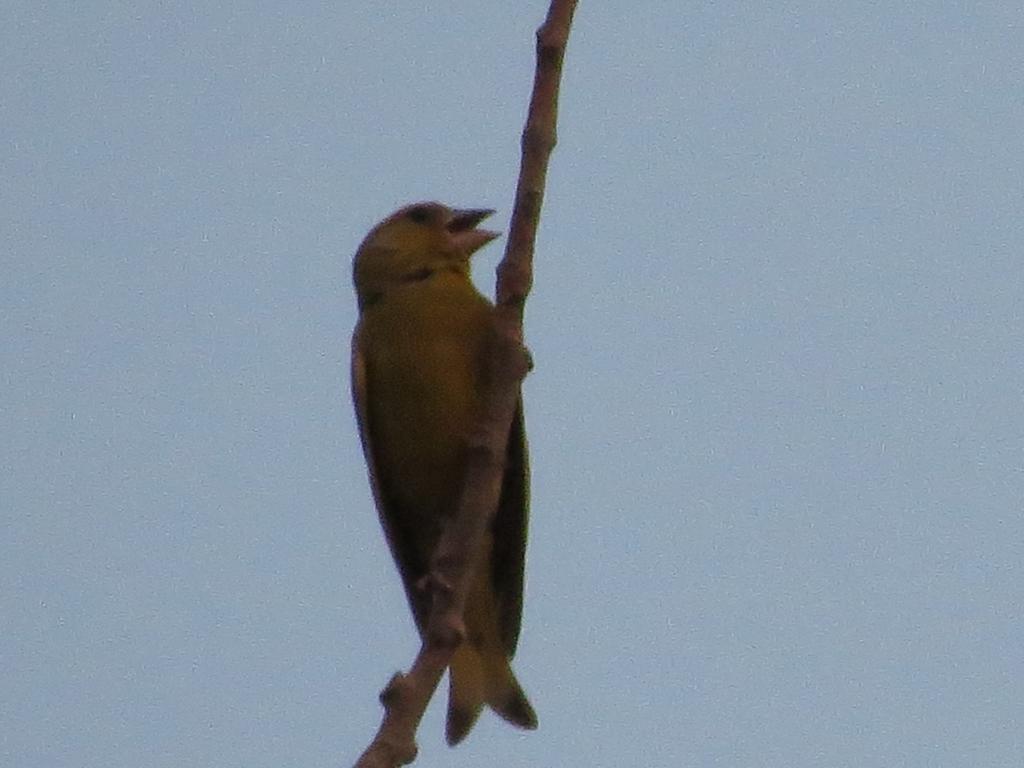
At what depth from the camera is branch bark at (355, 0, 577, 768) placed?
324cm

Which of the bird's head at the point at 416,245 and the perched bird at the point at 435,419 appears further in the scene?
the bird's head at the point at 416,245

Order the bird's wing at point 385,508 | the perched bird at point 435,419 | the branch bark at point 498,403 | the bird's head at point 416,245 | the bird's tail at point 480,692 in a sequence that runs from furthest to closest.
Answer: the bird's head at point 416,245, the bird's wing at point 385,508, the perched bird at point 435,419, the bird's tail at point 480,692, the branch bark at point 498,403

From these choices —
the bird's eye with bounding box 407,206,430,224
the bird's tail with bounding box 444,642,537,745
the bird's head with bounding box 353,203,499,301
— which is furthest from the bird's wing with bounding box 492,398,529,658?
the bird's eye with bounding box 407,206,430,224

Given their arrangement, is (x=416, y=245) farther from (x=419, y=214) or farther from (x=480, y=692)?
(x=480, y=692)

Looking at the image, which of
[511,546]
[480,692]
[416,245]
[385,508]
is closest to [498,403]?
[480,692]

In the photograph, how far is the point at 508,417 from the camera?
12.0 ft

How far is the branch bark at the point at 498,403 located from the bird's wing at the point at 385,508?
2.06 metres

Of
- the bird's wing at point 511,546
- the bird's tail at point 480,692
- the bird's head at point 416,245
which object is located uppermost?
the bird's head at point 416,245

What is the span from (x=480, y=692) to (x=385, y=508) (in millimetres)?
932

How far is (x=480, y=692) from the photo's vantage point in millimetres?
5281

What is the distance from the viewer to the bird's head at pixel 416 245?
6.41 m

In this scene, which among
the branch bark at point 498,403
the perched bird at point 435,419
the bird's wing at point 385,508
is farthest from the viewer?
the bird's wing at point 385,508

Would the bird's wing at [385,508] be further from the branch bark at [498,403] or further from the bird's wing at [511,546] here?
the branch bark at [498,403]

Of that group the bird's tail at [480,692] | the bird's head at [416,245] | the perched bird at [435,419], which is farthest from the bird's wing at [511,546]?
the bird's head at [416,245]
